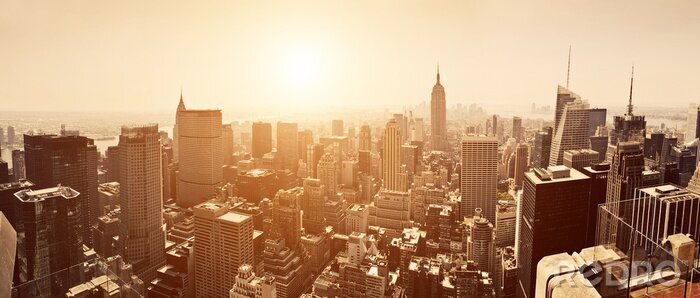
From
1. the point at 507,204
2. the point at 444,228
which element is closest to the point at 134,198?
the point at 444,228

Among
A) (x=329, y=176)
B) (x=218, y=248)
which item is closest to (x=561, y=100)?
(x=329, y=176)

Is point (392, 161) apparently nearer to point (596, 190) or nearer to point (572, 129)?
point (572, 129)

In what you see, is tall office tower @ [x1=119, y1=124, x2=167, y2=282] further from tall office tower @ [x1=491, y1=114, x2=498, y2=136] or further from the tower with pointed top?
tall office tower @ [x1=491, y1=114, x2=498, y2=136]

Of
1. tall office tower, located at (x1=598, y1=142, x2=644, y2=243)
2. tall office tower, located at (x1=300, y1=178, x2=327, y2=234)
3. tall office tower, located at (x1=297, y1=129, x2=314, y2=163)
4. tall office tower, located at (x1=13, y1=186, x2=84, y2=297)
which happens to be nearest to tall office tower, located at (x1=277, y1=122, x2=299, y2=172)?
tall office tower, located at (x1=297, y1=129, x2=314, y2=163)

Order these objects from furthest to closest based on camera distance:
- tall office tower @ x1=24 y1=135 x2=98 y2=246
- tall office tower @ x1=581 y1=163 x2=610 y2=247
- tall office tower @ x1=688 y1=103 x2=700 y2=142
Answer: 1. tall office tower @ x1=688 y1=103 x2=700 y2=142
2. tall office tower @ x1=24 y1=135 x2=98 y2=246
3. tall office tower @ x1=581 y1=163 x2=610 y2=247

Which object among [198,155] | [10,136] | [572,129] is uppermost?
[572,129]

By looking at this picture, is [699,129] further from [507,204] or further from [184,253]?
[184,253]
